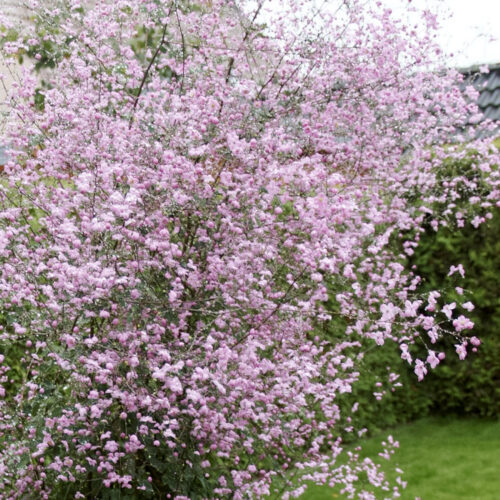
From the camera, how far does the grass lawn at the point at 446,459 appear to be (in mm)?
5148

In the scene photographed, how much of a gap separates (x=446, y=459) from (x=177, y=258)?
12.1 ft

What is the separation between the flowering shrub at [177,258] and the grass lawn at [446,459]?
2.92ft

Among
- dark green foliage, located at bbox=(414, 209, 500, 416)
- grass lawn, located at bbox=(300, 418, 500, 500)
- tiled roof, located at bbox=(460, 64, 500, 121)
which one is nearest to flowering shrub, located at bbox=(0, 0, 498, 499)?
grass lawn, located at bbox=(300, 418, 500, 500)

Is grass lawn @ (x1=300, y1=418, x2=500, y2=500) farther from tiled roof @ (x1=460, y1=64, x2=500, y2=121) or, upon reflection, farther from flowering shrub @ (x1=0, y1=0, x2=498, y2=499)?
tiled roof @ (x1=460, y1=64, x2=500, y2=121)

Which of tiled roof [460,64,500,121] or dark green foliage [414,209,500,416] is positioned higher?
tiled roof [460,64,500,121]

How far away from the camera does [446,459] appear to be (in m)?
5.88

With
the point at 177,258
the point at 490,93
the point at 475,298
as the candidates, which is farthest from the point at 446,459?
the point at 490,93

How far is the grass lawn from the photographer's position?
5.15 m

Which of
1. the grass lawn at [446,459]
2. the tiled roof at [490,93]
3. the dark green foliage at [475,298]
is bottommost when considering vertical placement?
the grass lawn at [446,459]

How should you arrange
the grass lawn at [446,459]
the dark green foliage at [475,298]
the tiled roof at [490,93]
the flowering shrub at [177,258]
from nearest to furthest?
the flowering shrub at [177,258]
the grass lawn at [446,459]
the dark green foliage at [475,298]
the tiled roof at [490,93]

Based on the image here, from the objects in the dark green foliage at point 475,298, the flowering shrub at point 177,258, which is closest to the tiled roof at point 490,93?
the dark green foliage at point 475,298

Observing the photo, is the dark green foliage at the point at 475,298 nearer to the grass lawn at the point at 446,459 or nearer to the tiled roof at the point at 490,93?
the grass lawn at the point at 446,459

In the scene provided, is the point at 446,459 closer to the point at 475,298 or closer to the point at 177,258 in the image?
the point at 475,298

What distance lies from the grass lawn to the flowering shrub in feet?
2.92
